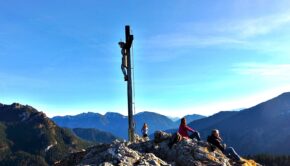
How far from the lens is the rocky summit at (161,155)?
20500 mm

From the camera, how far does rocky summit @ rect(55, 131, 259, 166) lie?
20.5 metres

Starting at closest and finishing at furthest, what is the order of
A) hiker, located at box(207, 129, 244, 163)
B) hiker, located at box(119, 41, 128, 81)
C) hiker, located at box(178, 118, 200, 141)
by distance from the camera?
1. hiker, located at box(207, 129, 244, 163)
2. hiker, located at box(178, 118, 200, 141)
3. hiker, located at box(119, 41, 128, 81)

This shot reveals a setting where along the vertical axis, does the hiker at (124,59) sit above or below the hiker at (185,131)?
above

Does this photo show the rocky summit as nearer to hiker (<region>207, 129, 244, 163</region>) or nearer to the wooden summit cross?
hiker (<region>207, 129, 244, 163</region>)

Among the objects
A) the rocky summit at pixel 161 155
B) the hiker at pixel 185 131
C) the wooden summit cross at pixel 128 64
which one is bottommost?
the rocky summit at pixel 161 155

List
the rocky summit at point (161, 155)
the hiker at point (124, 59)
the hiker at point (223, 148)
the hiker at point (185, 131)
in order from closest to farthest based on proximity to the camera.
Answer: the rocky summit at point (161, 155) < the hiker at point (223, 148) < the hiker at point (185, 131) < the hiker at point (124, 59)

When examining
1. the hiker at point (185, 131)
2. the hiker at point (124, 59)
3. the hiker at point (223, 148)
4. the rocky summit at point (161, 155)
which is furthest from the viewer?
the hiker at point (124, 59)

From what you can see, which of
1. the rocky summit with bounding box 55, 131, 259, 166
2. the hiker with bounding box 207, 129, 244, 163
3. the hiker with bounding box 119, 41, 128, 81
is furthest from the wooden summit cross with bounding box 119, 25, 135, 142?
the hiker with bounding box 207, 129, 244, 163

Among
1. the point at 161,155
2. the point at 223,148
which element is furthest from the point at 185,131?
the point at 161,155

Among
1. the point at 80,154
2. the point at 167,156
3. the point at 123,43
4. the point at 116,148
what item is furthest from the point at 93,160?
the point at 123,43

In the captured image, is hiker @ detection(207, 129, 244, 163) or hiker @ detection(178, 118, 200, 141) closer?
hiker @ detection(207, 129, 244, 163)

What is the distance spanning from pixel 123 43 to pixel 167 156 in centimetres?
919

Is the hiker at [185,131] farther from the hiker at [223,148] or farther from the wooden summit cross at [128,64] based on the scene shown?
the wooden summit cross at [128,64]

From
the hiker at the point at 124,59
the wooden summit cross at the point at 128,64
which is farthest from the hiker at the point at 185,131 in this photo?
the hiker at the point at 124,59
